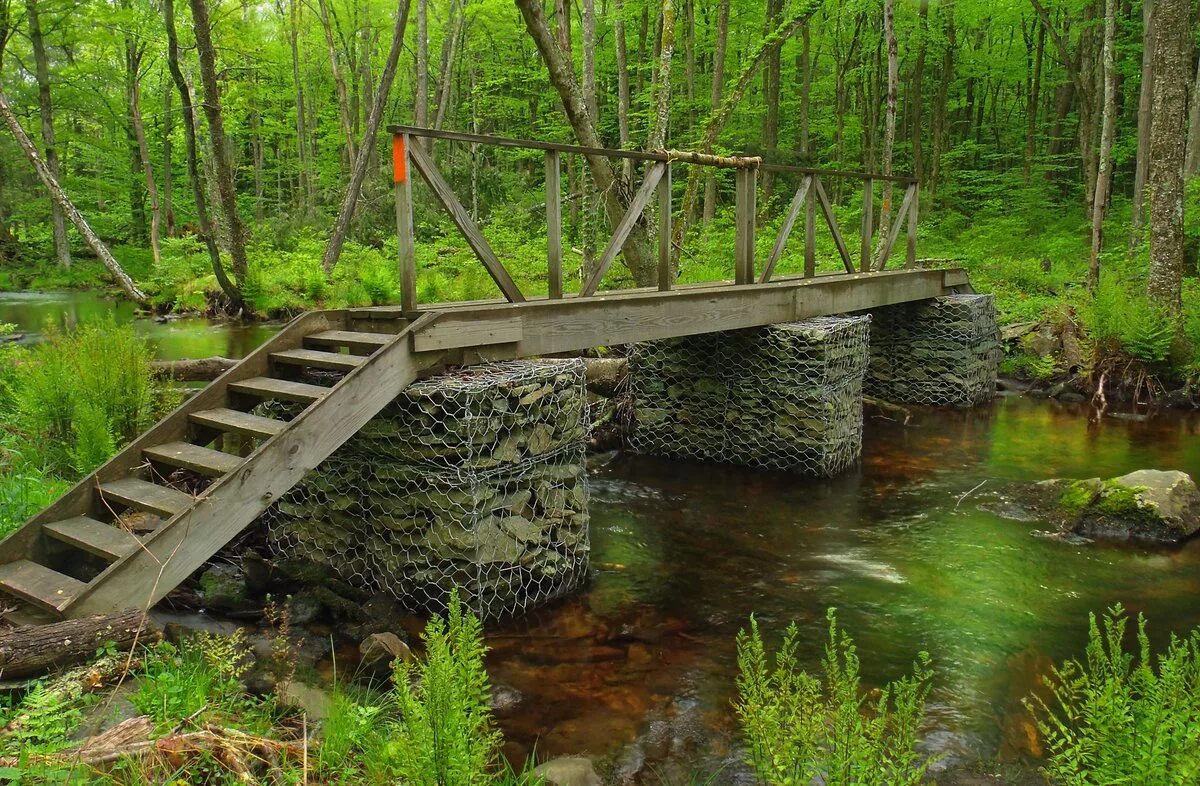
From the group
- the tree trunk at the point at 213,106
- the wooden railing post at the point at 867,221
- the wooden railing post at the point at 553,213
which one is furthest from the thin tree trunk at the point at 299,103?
the wooden railing post at the point at 553,213

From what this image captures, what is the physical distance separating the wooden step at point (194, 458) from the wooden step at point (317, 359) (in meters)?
0.82

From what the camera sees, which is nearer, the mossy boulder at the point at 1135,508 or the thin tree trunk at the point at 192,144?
the mossy boulder at the point at 1135,508

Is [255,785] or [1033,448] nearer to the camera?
[255,785]

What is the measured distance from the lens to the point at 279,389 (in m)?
4.98

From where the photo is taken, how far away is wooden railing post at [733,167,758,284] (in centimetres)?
768

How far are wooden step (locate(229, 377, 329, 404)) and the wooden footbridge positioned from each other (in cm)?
1

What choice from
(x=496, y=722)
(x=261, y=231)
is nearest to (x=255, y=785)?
(x=496, y=722)

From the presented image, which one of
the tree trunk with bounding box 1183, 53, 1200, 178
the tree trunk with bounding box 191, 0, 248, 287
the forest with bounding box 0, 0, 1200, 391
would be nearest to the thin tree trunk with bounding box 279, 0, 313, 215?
the forest with bounding box 0, 0, 1200, 391

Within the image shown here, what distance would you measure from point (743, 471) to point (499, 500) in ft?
13.5

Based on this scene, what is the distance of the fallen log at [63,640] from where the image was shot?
10.5 ft

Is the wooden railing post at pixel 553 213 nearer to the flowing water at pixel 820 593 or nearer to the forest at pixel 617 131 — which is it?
the flowing water at pixel 820 593

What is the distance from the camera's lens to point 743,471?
28.2ft

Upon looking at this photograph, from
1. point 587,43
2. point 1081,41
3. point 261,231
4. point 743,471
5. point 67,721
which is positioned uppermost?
point 1081,41

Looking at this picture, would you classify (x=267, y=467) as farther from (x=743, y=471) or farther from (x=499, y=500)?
(x=743, y=471)
